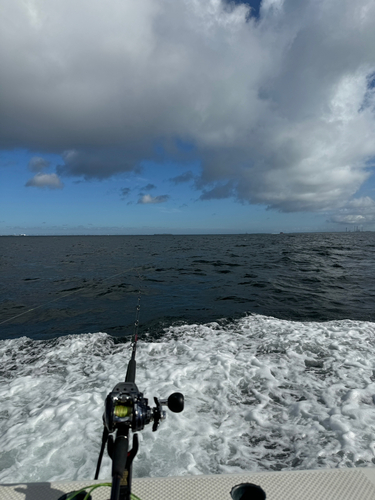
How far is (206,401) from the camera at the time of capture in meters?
3.96

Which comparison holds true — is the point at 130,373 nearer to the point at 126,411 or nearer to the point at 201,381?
the point at 126,411

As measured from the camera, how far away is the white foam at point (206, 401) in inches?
114

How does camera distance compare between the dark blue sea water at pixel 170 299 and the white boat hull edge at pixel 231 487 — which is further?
the dark blue sea water at pixel 170 299

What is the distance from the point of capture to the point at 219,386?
Result: 432 cm

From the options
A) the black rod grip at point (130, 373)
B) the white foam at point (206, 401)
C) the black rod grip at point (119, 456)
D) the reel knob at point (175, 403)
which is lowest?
the white foam at point (206, 401)

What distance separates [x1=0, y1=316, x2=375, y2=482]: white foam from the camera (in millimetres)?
2896

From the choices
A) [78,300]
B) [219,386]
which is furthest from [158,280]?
[219,386]

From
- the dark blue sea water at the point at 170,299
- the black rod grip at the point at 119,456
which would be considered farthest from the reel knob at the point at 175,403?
the dark blue sea water at the point at 170,299

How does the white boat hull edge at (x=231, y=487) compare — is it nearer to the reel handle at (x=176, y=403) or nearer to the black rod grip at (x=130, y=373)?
the black rod grip at (x=130, y=373)

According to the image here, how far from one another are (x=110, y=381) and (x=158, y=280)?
9.63m

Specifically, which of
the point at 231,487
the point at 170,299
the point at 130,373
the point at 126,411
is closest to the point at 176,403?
the point at 126,411

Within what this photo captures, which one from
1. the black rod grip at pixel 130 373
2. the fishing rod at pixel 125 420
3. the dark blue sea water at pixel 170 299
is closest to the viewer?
the fishing rod at pixel 125 420

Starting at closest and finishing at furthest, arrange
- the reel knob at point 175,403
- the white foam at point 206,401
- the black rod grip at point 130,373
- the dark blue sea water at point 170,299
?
1. the reel knob at point 175,403
2. the black rod grip at point 130,373
3. the white foam at point 206,401
4. the dark blue sea water at point 170,299

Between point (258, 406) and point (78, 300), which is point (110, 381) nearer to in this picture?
point (258, 406)
